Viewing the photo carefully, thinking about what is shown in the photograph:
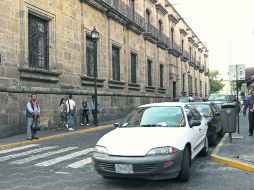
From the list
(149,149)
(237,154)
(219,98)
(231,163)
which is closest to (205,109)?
(237,154)

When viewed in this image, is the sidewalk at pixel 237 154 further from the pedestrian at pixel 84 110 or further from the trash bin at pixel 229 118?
the pedestrian at pixel 84 110

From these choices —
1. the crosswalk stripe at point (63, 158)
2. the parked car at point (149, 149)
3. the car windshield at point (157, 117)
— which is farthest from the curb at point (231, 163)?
the crosswalk stripe at point (63, 158)

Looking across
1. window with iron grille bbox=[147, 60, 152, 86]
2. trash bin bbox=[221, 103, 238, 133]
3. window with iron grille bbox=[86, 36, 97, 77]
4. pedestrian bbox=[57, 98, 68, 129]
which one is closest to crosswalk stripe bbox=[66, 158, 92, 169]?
trash bin bbox=[221, 103, 238, 133]

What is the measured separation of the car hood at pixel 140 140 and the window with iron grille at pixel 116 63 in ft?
65.8

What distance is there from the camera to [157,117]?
314 inches

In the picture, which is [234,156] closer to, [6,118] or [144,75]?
[6,118]

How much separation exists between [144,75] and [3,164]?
25167mm

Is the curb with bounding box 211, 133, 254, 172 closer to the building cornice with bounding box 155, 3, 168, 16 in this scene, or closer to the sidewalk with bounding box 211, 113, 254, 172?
the sidewalk with bounding box 211, 113, 254, 172

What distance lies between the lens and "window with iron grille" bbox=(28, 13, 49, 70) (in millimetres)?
17575

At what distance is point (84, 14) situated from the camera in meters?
22.2

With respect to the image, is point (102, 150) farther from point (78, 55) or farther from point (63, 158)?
point (78, 55)

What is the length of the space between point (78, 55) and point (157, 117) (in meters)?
14.0

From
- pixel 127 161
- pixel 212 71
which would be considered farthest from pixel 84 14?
pixel 212 71

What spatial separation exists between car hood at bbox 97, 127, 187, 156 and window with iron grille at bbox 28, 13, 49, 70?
37.4ft
